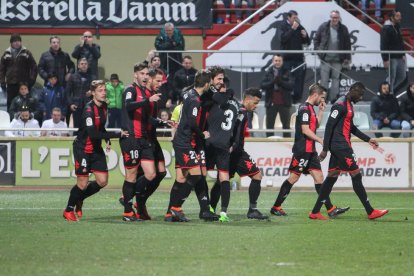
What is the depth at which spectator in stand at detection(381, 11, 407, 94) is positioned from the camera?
24.8 metres

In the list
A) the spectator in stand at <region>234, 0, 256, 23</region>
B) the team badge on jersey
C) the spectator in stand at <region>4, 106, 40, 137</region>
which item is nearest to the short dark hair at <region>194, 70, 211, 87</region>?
the team badge on jersey

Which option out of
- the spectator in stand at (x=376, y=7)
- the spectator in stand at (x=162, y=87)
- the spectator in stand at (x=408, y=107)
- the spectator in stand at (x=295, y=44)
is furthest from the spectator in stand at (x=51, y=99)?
the spectator in stand at (x=376, y=7)

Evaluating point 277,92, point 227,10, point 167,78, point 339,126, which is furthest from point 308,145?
point 227,10

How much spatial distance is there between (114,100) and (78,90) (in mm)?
848

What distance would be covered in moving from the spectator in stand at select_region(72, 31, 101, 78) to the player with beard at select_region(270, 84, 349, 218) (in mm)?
9344

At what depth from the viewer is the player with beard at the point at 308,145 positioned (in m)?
15.7

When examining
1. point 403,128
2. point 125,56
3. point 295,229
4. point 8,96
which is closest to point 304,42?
point 403,128

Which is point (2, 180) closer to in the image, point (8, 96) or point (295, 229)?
point (8, 96)

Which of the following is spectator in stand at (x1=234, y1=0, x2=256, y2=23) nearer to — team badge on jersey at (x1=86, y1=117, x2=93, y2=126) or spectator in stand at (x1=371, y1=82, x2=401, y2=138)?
spectator in stand at (x1=371, y1=82, x2=401, y2=138)

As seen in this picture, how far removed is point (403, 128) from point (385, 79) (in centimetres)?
154

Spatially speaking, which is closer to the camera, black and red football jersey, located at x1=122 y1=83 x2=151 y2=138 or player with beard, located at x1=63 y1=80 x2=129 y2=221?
black and red football jersey, located at x1=122 y1=83 x2=151 y2=138

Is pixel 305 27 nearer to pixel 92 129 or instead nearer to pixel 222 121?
pixel 222 121

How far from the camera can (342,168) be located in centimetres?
1523

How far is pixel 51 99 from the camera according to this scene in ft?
79.6
